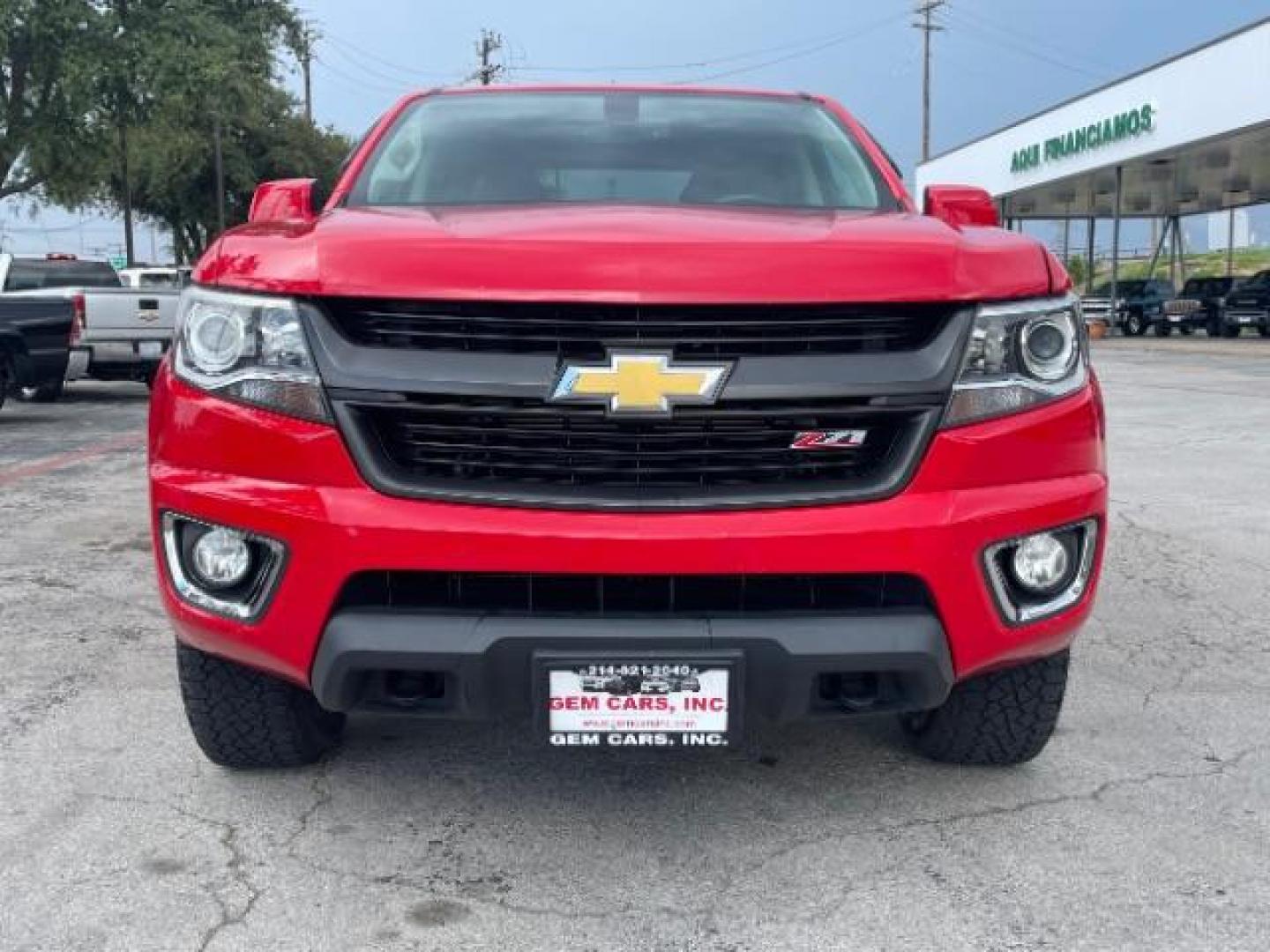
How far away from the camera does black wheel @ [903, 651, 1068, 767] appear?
313 cm

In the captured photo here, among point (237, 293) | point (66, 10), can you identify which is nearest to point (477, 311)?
point (237, 293)

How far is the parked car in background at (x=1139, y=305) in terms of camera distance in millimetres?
36250

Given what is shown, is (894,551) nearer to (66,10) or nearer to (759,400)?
(759,400)

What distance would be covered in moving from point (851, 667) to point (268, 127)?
4834cm

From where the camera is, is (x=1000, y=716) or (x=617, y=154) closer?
(x=1000, y=716)

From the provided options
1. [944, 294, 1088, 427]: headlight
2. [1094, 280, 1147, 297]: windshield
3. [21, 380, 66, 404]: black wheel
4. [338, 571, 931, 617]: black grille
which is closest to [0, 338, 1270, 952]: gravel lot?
[338, 571, 931, 617]: black grille

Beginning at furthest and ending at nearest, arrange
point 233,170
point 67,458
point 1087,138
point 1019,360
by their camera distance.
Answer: point 233,170
point 1087,138
point 67,458
point 1019,360

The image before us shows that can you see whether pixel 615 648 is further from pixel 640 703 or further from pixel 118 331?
pixel 118 331

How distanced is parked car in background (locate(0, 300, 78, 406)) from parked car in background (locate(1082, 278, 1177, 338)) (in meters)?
30.5

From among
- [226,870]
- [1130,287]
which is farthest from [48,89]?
[1130,287]

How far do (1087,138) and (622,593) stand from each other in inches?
1204

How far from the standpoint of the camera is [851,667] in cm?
256

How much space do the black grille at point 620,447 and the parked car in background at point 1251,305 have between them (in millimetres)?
31835

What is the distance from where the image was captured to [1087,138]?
3020 centimetres
